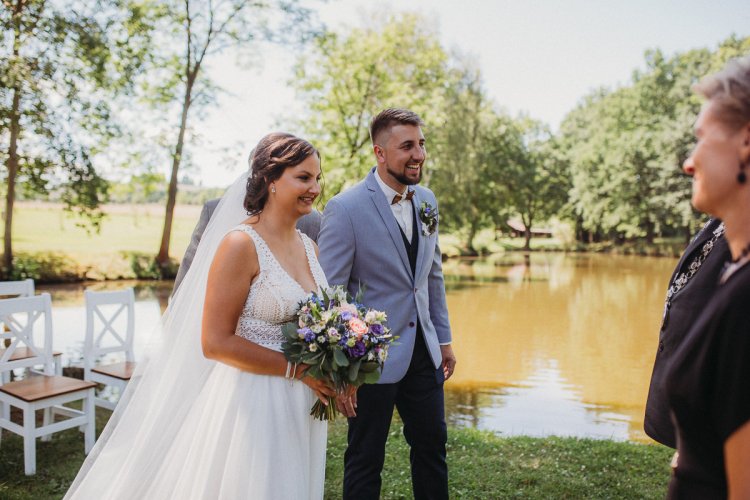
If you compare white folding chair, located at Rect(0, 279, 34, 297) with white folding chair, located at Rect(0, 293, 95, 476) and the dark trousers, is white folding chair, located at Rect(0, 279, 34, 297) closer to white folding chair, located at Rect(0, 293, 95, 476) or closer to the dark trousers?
white folding chair, located at Rect(0, 293, 95, 476)

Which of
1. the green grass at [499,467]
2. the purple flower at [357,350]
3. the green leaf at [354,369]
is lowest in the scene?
the green grass at [499,467]

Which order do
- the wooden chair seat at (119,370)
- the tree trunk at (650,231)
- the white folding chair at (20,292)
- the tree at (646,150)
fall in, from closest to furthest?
1. the wooden chair seat at (119,370)
2. the white folding chair at (20,292)
3. the tree at (646,150)
4. the tree trunk at (650,231)

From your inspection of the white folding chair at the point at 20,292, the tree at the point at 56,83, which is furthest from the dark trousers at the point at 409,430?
the tree at the point at 56,83

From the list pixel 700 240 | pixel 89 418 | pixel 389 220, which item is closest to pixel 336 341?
pixel 389 220

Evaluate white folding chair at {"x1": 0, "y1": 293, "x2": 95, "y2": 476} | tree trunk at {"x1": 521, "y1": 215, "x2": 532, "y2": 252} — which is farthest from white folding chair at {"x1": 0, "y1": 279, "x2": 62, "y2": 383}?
tree trunk at {"x1": 521, "y1": 215, "x2": 532, "y2": 252}

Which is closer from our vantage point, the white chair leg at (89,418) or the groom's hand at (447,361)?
the groom's hand at (447,361)

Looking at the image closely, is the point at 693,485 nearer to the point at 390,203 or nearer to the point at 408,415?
the point at 408,415

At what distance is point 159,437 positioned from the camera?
2.65 meters

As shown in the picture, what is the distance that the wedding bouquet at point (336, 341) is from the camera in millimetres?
2402

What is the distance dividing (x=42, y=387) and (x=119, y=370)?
750 millimetres

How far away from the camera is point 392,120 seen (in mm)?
3377

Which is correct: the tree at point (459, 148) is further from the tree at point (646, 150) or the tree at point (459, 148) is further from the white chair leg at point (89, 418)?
the white chair leg at point (89, 418)

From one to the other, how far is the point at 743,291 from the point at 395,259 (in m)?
2.21

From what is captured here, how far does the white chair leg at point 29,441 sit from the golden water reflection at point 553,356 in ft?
14.8
